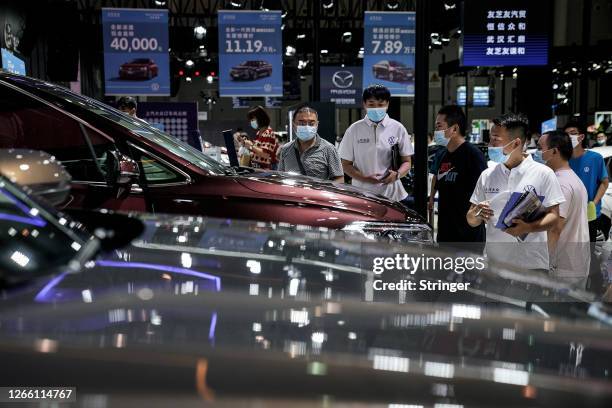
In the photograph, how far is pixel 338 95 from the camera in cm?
2020

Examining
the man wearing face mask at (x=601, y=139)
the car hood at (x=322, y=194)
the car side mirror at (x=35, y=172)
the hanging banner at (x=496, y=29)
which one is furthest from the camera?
the man wearing face mask at (x=601, y=139)

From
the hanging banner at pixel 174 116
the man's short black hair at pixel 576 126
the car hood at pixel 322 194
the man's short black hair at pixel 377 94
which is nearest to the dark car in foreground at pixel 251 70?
the hanging banner at pixel 174 116

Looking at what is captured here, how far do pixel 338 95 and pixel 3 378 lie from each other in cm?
1956

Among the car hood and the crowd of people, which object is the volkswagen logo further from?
the car hood

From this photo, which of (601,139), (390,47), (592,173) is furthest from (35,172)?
(601,139)

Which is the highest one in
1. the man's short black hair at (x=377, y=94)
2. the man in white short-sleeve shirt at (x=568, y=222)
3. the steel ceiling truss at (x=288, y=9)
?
the steel ceiling truss at (x=288, y=9)

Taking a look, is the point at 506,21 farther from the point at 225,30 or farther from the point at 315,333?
the point at 315,333

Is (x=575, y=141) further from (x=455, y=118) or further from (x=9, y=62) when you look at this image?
(x=9, y=62)

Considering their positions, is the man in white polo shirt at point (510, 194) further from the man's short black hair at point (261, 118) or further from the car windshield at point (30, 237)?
the man's short black hair at point (261, 118)

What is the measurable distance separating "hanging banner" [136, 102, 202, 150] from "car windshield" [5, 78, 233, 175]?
5.52 metres

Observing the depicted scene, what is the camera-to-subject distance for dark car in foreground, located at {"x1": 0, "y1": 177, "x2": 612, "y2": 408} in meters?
1.04

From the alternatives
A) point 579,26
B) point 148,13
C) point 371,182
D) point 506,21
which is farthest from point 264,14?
point 579,26

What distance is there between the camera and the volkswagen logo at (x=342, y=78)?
19797mm

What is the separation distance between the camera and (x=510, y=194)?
3.92m
